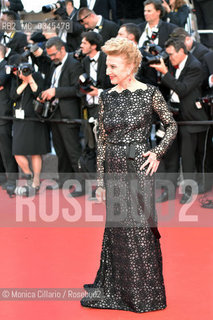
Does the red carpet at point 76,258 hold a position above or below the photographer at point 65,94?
below

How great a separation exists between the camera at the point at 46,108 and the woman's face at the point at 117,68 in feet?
11.0

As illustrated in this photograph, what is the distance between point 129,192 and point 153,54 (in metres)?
2.90

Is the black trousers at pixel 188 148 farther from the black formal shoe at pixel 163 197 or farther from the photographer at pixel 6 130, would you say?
the photographer at pixel 6 130

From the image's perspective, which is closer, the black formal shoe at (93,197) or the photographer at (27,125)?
the black formal shoe at (93,197)

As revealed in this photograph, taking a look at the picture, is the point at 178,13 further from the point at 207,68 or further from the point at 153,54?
the point at 153,54

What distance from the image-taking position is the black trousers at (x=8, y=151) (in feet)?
25.2

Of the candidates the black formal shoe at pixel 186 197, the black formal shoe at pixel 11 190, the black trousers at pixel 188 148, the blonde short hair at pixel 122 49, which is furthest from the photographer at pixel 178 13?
the blonde short hair at pixel 122 49

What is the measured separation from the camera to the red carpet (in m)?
4.04

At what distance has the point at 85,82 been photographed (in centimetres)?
663

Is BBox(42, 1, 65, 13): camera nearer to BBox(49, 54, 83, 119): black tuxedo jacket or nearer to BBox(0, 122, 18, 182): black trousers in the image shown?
BBox(49, 54, 83, 119): black tuxedo jacket

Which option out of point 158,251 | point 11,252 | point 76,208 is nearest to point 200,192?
point 76,208

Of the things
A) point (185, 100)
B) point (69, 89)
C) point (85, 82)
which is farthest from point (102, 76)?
point (185, 100)

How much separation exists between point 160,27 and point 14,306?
4030mm

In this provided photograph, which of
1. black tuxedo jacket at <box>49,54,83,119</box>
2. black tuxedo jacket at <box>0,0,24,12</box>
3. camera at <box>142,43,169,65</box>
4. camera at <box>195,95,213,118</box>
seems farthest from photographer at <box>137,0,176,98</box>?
black tuxedo jacket at <box>0,0,24,12</box>
